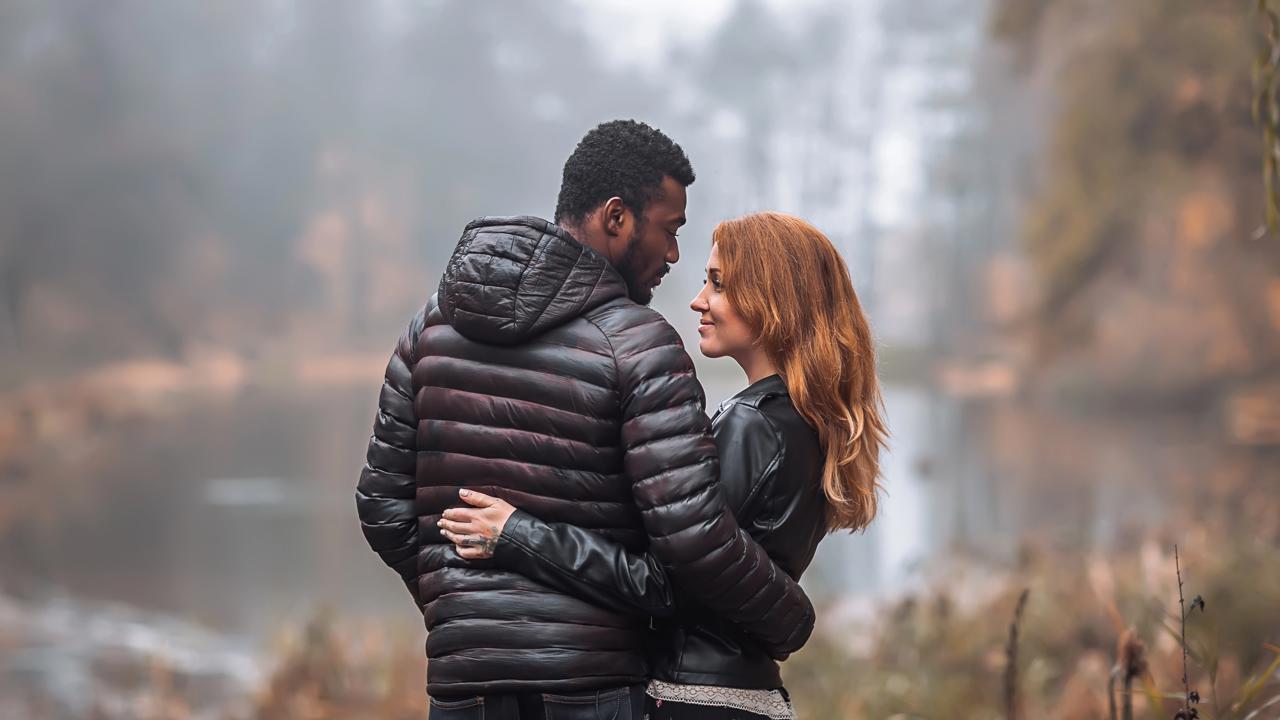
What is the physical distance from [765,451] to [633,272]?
33cm

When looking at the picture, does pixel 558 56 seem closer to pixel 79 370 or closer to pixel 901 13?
pixel 901 13

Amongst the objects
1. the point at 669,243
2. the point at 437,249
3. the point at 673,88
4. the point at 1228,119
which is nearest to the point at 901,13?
the point at 673,88

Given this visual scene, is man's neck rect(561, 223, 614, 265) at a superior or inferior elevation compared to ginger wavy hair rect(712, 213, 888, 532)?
superior

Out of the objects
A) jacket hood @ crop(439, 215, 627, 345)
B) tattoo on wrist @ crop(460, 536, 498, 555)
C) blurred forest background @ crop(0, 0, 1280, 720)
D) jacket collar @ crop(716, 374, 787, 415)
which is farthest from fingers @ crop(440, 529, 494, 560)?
blurred forest background @ crop(0, 0, 1280, 720)

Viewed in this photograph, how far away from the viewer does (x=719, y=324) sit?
1761mm

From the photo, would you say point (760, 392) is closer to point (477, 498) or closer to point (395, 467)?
point (477, 498)

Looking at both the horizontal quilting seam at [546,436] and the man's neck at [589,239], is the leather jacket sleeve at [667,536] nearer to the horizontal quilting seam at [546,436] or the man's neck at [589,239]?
the horizontal quilting seam at [546,436]

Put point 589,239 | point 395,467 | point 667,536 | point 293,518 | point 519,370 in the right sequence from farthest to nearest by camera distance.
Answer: point 293,518, point 395,467, point 589,239, point 519,370, point 667,536

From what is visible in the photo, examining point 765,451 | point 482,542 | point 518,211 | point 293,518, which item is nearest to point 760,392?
point 765,451

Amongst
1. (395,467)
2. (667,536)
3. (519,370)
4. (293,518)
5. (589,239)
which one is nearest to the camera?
(667,536)

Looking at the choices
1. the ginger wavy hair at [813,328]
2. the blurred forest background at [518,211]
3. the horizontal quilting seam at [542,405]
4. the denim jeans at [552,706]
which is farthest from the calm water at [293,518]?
the horizontal quilting seam at [542,405]

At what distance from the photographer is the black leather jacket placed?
156 cm

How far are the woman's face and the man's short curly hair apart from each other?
0.15 metres

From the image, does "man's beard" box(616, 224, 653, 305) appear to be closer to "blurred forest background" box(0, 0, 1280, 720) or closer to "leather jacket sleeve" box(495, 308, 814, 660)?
"leather jacket sleeve" box(495, 308, 814, 660)
